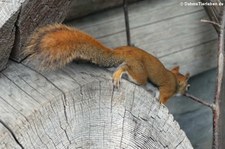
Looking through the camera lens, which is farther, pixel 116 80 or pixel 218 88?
pixel 218 88

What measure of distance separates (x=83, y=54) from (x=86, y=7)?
2.22 ft

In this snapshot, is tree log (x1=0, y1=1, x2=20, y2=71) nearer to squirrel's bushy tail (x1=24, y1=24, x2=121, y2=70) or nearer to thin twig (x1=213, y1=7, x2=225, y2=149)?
squirrel's bushy tail (x1=24, y1=24, x2=121, y2=70)

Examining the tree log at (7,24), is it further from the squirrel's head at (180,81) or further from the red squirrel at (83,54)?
the squirrel's head at (180,81)

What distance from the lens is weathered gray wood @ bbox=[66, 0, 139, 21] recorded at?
2.29 m

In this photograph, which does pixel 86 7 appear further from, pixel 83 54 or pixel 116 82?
pixel 116 82

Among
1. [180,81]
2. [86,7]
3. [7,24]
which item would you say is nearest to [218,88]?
[180,81]

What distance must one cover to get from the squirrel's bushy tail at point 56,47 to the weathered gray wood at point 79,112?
0.04 meters

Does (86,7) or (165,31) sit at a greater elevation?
(165,31)

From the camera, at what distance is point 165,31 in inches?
105

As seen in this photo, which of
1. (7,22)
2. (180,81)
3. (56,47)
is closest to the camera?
(7,22)

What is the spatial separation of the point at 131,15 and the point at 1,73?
1.05m

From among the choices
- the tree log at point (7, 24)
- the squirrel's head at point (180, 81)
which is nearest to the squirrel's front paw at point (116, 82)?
the tree log at point (7, 24)

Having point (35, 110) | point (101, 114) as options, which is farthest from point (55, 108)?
point (101, 114)

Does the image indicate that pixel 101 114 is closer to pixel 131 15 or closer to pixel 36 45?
pixel 36 45
